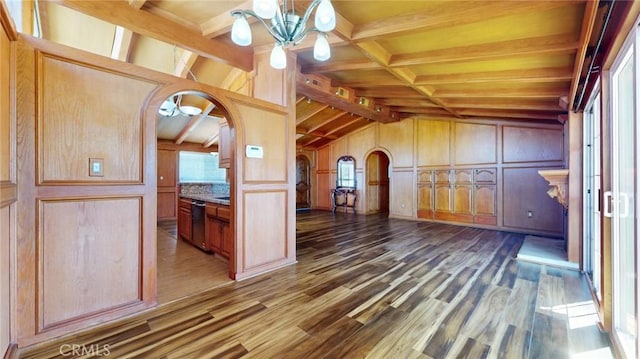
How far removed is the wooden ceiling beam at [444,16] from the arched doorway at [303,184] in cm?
732

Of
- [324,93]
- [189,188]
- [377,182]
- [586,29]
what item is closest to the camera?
[586,29]

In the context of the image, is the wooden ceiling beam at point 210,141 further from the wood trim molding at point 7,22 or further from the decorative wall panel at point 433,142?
the wood trim molding at point 7,22

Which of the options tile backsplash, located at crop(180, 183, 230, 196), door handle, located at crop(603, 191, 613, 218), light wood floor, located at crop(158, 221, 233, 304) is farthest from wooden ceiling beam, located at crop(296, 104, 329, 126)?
door handle, located at crop(603, 191, 613, 218)

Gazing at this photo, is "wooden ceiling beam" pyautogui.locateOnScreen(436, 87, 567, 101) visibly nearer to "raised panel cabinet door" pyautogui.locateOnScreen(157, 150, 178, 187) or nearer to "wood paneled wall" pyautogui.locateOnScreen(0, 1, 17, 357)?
"wood paneled wall" pyautogui.locateOnScreen(0, 1, 17, 357)

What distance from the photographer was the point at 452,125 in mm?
6809

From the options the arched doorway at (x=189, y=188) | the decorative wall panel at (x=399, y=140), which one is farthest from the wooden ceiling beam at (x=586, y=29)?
the decorative wall panel at (x=399, y=140)

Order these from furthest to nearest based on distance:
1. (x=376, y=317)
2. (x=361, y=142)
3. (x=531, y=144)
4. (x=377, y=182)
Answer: (x=377, y=182) → (x=361, y=142) → (x=531, y=144) → (x=376, y=317)

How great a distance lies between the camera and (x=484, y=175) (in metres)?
6.38

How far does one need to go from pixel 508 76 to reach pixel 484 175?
3.58m

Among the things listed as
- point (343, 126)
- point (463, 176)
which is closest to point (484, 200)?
point (463, 176)

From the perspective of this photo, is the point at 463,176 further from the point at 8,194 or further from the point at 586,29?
the point at 8,194

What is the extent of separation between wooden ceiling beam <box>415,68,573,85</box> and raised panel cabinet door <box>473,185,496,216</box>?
3472 millimetres

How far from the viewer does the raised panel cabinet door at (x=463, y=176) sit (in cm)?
661

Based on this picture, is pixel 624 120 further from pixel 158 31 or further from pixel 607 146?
pixel 158 31
